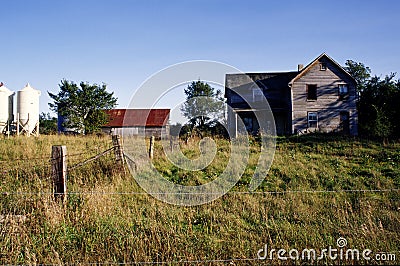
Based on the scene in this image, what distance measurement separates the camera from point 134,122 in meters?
40.0

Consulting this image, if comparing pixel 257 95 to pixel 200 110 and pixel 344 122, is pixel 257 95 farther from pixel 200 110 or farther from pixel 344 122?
pixel 200 110

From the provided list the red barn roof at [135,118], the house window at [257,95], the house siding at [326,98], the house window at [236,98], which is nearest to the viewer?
the house siding at [326,98]

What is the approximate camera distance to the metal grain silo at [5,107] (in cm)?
2452

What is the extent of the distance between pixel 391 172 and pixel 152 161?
8050mm

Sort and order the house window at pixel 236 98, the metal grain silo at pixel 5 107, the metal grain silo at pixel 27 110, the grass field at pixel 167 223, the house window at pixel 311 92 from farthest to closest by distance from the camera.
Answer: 1. the house window at pixel 236 98
2. the house window at pixel 311 92
3. the metal grain silo at pixel 27 110
4. the metal grain silo at pixel 5 107
5. the grass field at pixel 167 223

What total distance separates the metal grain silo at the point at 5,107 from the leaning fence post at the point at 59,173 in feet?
66.8

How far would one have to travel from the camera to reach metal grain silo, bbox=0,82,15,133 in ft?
80.4

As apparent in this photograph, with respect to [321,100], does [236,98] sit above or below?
above

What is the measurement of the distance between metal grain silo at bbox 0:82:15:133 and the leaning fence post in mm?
20354
